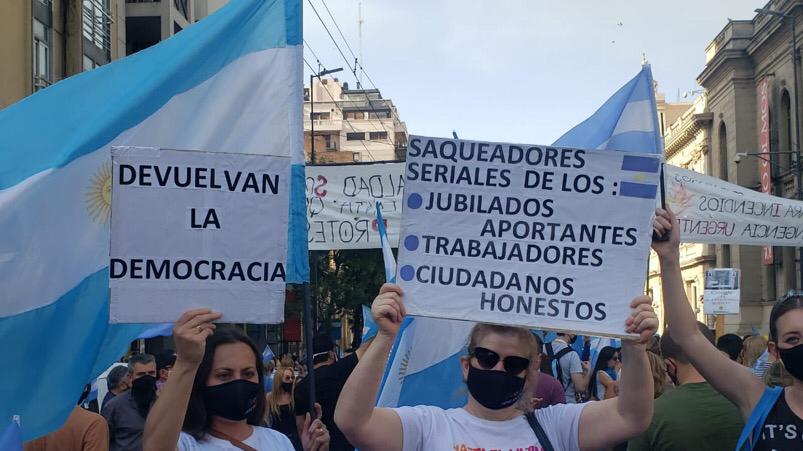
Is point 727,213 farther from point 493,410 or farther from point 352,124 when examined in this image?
point 352,124

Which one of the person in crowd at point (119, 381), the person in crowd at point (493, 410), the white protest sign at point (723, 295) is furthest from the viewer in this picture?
the white protest sign at point (723, 295)

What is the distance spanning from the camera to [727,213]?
11.1 metres

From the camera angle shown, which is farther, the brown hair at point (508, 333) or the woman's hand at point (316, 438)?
the woman's hand at point (316, 438)

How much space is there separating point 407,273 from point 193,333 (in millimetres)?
771

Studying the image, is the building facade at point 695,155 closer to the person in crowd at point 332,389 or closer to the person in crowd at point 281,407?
the person in crowd at point 281,407

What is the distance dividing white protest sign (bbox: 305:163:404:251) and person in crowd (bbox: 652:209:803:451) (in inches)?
249

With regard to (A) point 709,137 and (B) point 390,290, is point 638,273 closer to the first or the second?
(B) point 390,290

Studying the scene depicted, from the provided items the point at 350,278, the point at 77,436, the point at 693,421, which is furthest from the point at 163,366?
the point at 350,278

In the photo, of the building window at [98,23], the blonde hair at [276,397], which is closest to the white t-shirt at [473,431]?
the blonde hair at [276,397]

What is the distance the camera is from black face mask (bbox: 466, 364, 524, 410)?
3545mm

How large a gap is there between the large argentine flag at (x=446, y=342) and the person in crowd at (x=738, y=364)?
2334 mm

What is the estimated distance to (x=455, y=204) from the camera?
149 inches

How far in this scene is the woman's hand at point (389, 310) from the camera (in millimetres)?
3420

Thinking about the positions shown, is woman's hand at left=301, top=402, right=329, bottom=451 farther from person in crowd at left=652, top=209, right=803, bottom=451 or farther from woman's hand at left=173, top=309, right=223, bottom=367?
person in crowd at left=652, top=209, right=803, bottom=451
